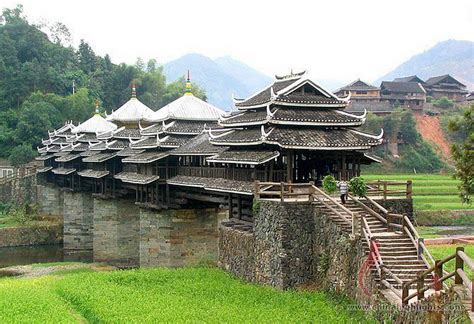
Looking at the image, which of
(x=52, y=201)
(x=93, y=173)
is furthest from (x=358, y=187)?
(x=52, y=201)

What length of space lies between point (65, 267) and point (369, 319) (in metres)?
30.2

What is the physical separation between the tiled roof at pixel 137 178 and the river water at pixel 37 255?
1050 centimetres

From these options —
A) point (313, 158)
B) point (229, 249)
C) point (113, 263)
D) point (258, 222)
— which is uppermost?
point (313, 158)

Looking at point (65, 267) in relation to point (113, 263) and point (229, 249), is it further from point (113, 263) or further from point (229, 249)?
point (229, 249)

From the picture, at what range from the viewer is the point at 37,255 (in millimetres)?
52656

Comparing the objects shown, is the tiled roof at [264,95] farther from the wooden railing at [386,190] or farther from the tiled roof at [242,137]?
the wooden railing at [386,190]

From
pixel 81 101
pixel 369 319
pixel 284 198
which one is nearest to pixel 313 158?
pixel 284 198

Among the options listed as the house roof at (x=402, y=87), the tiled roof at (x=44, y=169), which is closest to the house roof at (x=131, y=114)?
the tiled roof at (x=44, y=169)

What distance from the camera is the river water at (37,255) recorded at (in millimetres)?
50094

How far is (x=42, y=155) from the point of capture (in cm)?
6944

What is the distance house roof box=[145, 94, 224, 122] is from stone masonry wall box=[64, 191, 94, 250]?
53.5ft

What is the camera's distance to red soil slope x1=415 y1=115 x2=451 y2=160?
313 feet

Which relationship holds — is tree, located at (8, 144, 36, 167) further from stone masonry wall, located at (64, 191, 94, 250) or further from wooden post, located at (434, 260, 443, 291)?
wooden post, located at (434, 260, 443, 291)

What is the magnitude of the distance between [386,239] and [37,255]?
127 feet
